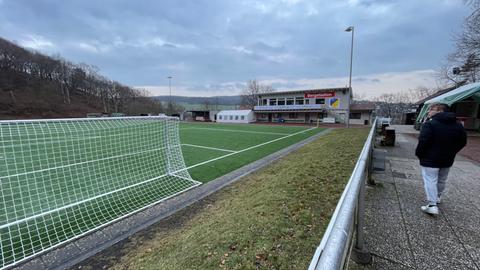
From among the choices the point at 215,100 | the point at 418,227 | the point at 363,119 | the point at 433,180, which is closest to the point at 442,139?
the point at 433,180

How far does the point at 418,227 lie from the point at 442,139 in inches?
54.8

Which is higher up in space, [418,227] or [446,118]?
[446,118]

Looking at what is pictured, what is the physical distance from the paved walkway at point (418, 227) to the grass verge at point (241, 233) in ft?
2.16

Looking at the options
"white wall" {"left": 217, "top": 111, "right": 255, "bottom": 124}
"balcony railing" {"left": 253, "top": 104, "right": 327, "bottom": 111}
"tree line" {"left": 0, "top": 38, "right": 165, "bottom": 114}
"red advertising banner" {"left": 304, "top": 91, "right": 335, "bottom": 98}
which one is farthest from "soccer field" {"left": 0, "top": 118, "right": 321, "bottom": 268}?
"tree line" {"left": 0, "top": 38, "right": 165, "bottom": 114}

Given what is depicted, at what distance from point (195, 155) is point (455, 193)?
8513mm

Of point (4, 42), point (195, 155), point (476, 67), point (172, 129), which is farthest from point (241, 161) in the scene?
point (4, 42)

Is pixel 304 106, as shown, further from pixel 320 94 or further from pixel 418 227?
pixel 418 227

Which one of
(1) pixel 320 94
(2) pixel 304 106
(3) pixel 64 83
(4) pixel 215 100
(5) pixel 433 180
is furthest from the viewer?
(4) pixel 215 100

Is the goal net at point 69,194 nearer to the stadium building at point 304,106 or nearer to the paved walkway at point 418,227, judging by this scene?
the paved walkway at point 418,227

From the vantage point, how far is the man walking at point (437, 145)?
3061mm

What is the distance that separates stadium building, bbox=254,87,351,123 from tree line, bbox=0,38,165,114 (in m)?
38.0

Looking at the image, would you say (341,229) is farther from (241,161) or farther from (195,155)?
(195,155)

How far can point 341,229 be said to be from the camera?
0.86 meters

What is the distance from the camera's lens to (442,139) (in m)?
3.07
